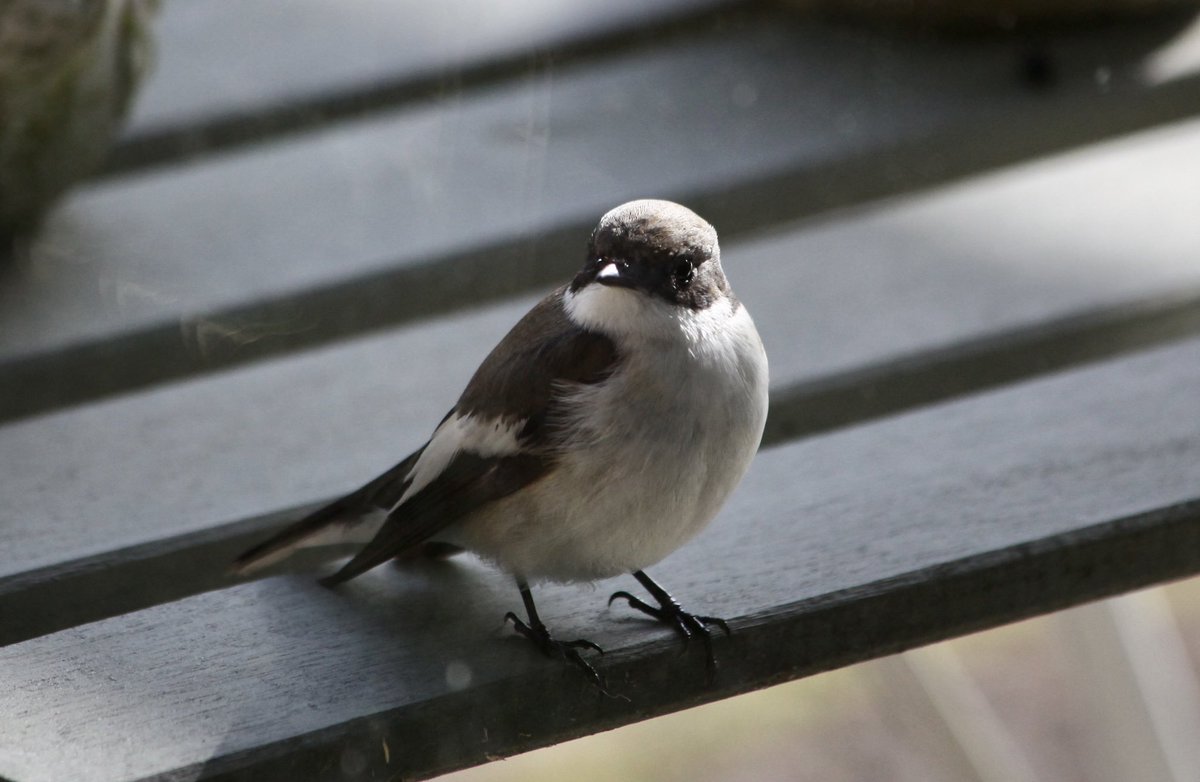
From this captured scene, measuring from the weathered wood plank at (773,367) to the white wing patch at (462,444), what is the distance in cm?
22

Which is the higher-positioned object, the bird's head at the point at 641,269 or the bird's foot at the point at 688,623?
the bird's head at the point at 641,269

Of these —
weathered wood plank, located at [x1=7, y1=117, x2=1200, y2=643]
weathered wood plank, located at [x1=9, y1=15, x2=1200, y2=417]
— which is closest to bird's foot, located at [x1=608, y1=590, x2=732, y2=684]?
weathered wood plank, located at [x1=7, y1=117, x2=1200, y2=643]

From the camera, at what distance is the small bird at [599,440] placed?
1690mm

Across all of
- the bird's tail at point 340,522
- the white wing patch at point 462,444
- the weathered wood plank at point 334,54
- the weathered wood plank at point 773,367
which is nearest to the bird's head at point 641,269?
the white wing patch at point 462,444

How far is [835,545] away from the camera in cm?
182

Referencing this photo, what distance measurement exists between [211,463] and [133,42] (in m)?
0.88

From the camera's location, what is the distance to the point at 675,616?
171 centimetres

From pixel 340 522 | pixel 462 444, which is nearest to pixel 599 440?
pixel 462 444

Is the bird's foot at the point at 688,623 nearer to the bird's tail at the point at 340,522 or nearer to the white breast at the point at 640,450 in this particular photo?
the white breast at the point at 640,450

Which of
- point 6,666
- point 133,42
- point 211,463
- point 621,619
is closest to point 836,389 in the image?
point 621,619

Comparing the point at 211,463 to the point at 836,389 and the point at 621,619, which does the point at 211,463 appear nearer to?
the point at 621,619

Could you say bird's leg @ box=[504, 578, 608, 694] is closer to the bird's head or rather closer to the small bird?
the small bird

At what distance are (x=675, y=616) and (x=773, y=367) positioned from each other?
0.59 metres

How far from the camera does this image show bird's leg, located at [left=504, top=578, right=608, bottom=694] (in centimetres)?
162
